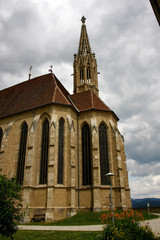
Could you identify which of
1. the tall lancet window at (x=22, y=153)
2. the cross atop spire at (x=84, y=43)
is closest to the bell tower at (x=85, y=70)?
the cross atop spire at (x=84, y=43)

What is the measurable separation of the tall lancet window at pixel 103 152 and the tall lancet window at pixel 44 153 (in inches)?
237

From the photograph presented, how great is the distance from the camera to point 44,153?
2108 cm

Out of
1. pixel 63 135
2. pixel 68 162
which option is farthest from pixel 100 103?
pixel 68 162

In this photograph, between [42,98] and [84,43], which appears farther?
[84,43]

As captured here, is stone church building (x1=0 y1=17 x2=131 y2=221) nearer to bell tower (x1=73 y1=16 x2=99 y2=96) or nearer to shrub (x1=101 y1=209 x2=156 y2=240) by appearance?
bell tower (x1=73 y1=16 x2=99 y2=96)

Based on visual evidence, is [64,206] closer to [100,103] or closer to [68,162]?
[68,162]

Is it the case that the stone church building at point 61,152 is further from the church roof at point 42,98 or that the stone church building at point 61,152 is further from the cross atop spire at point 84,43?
the cross atop spire at point 84,43

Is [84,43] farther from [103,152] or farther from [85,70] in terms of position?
[103,152]

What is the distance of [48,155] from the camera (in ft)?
66.0

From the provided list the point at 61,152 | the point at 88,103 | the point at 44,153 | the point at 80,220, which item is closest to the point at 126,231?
the point at 80,220

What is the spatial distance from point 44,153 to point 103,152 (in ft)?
21.6

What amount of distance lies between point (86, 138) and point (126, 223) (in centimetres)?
1611

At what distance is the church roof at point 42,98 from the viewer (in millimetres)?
23594

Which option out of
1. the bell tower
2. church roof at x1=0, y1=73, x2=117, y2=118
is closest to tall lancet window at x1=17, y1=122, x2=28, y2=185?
church roof at x1=0, y1=73, x2=117, y2=118
